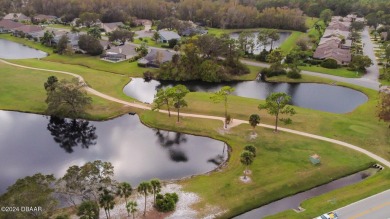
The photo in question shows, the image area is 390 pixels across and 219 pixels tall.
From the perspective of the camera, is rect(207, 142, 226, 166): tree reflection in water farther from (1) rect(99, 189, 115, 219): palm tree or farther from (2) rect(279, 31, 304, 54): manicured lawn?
(2) rect(279, 31, 304, 54): manicured lawn

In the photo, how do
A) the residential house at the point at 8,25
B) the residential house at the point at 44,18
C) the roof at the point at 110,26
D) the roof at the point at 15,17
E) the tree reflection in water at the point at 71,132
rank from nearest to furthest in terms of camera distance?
1. the tree reflection in water at the point at 71,132
2. the residential house at the point at 8,25
3. the roof at the point at 110,26
4. the residential house at the point at 44,18
5. the roof at the point at 15,17

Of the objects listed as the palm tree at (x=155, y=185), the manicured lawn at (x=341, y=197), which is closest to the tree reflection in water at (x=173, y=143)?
the palm tree at (x=155, y=185)

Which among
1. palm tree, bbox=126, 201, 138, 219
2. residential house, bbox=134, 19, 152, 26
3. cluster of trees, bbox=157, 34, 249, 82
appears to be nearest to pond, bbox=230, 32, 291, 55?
cluster of trees, bbox=157, 34, 249, 82

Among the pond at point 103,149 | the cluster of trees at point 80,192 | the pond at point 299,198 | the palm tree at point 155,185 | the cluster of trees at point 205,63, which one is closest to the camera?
the cluster of trees at point 80,192

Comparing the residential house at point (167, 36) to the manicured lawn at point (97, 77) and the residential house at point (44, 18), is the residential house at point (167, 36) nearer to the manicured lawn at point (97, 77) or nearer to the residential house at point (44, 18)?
the manicured lawn at point (97, 77)

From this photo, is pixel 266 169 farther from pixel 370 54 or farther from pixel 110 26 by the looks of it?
pixel 110 26

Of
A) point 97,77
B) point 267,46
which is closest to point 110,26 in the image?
point 267,46
